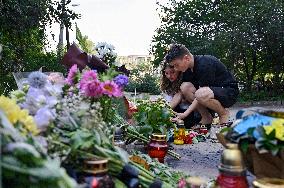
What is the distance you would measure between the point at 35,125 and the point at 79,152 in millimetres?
213

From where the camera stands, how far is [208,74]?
5086mm

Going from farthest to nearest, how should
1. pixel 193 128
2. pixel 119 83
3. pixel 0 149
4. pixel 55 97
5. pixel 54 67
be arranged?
pixel 54 67 < pixel 193 128 < pixel 119 83 < pixel 55 97 < pixel 0 149

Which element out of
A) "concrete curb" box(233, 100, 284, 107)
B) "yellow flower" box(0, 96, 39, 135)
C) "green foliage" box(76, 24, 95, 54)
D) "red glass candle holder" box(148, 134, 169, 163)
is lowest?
"concrete curb" box(233, 100, 284, 107)

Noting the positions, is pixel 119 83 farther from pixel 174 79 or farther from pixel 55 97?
pixel 174 79

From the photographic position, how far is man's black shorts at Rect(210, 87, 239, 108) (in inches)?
198

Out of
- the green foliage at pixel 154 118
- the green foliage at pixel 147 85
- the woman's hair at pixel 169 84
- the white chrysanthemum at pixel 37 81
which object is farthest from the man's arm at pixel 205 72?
the green foliage at pixel 147 85

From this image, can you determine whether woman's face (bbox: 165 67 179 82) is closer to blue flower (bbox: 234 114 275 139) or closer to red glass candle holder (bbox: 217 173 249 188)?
blue flower (bbox: 234 114 275 139)

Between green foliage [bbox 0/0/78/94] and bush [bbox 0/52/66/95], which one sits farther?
green foliage [bbox 0/0/78/94]

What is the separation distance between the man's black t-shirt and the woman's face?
143mm

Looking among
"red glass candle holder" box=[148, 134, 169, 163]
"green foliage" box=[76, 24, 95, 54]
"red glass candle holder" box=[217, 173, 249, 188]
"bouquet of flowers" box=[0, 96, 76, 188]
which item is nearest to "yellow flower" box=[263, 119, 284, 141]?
"red glass candle holder" box=[217, 173, 249, 188]

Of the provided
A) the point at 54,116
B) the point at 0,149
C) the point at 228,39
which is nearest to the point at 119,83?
the point at 54,116

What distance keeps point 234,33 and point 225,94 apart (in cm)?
1349

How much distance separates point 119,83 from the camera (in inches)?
98.0

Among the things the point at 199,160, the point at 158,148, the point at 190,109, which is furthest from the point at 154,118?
the point at 190,109
